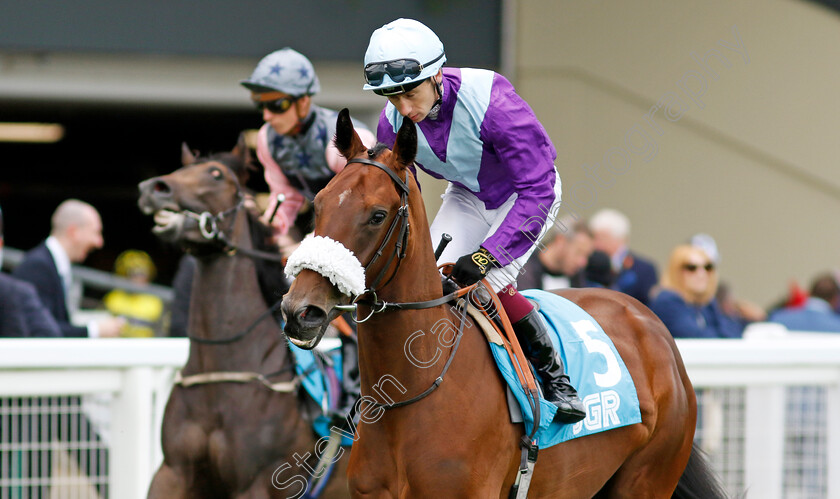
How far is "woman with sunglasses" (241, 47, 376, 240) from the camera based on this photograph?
4234 mm

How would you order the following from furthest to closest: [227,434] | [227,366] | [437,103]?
[227,366] → [227,434] → [437,103]

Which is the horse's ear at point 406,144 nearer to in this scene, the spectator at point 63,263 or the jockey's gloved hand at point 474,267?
the jockey's gloved hand at point 474,267

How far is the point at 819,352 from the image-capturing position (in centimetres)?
518

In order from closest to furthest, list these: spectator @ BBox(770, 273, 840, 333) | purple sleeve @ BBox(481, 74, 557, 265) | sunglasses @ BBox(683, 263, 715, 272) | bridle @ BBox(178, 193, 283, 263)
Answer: purple sleeve @ BBox(481, 74, 557, 265) → bridle @ BBox(178, 193, 283, 263) → sunglasses @ BBox(683, 263, 715, 272) → spectator @ BBox(770, 273, 840, 333)

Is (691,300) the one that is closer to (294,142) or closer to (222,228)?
(294,142)

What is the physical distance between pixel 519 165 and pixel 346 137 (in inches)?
23.3

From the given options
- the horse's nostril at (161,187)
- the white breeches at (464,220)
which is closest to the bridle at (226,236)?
the horse's nostril at (161,187)

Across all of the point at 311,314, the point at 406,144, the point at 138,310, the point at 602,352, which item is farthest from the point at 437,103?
the point at 138,310

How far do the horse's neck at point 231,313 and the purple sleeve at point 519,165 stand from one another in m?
1.48

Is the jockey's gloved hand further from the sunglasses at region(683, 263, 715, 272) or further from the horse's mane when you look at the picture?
the sunglasses at region(683, 263, 715, 272)

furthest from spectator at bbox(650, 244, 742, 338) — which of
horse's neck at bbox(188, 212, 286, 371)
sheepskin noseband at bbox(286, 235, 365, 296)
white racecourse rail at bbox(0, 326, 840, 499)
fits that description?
sheepskin noseband at bbox(286, 235, 365, 296)

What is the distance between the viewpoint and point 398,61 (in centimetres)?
278

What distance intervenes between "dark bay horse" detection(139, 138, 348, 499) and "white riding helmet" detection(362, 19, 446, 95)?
4.80 ft

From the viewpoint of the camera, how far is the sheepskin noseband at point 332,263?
7.69 ft
